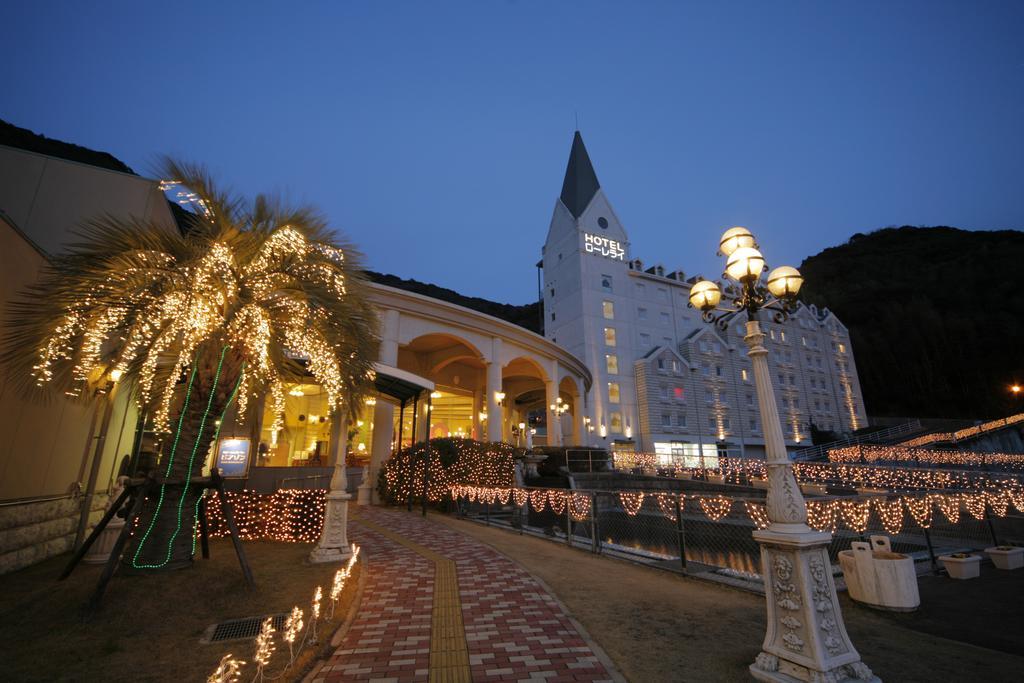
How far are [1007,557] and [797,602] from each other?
28.7 ft

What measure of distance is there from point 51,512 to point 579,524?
47.4ft

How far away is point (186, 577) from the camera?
6273 mm

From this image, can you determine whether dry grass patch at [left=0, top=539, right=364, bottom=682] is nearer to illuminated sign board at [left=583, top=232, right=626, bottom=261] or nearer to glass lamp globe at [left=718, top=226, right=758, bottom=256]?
glass lamp globe at [left=718, top=226, right=758, bottom=256]

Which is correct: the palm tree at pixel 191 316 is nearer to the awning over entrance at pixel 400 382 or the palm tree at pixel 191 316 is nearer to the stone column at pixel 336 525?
the stone column at pixel 336 525

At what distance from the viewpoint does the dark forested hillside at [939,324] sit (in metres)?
63.6

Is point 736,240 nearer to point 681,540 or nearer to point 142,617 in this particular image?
point 681,540

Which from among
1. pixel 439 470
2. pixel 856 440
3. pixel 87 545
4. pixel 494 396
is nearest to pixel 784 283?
pixel 87 545

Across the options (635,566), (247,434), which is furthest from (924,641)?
(247,434)

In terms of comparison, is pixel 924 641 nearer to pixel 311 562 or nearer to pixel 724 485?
pixel 311 562

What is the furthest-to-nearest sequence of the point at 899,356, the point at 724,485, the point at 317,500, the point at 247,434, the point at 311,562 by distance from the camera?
the point at 899,356
the point at 724,485
the point at 247,434
the point at 317,500
the point at 311,562

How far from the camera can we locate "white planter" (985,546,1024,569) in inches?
338

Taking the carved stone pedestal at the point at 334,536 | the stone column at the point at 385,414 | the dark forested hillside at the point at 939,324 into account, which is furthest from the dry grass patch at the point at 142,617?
the dark forested hillside at the point at 939,324

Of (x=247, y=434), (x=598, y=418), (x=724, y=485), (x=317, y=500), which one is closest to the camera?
(x=317, y=500)

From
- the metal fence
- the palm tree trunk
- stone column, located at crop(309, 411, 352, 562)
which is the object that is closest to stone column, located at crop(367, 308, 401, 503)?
the metal fence
